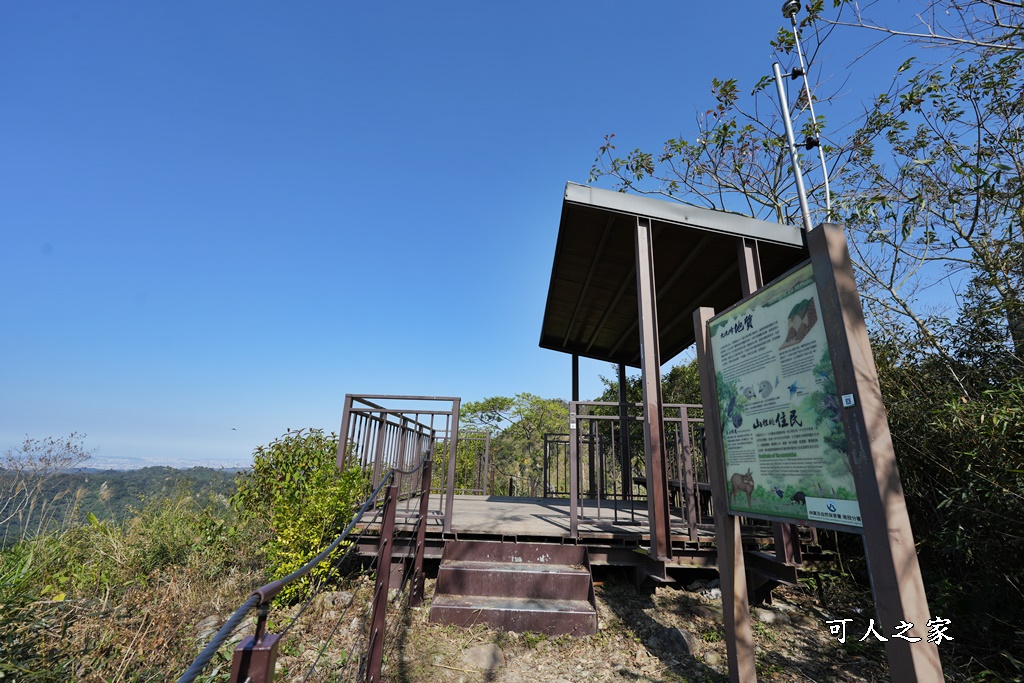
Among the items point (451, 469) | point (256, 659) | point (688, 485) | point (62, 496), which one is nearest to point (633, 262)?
point (688, 485)

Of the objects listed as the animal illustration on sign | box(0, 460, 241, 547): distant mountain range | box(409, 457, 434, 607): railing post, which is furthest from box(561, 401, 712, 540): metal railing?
box(0, 460, 241, 547): distant mountain range

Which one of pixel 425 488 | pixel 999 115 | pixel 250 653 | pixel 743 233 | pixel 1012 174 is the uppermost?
pixel 999 115

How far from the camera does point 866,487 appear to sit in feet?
6.21

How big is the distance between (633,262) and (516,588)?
452cm

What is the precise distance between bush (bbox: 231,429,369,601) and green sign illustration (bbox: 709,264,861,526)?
10.0 feet

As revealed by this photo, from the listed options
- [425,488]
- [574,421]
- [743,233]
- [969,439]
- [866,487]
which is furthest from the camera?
[743,233]

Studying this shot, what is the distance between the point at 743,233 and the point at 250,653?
5356 millimetres

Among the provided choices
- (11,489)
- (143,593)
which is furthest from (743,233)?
(11,489)

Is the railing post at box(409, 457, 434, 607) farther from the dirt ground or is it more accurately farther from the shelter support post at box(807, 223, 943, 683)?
the shelter support post at box(807, 223, 943, 683)

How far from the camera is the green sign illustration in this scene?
2.10m

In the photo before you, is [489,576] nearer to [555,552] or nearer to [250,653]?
[555,552]

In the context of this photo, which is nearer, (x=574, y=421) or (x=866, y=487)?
(x=866, y=487)

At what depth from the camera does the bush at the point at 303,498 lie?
153 inches

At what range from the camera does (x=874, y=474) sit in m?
1.86
